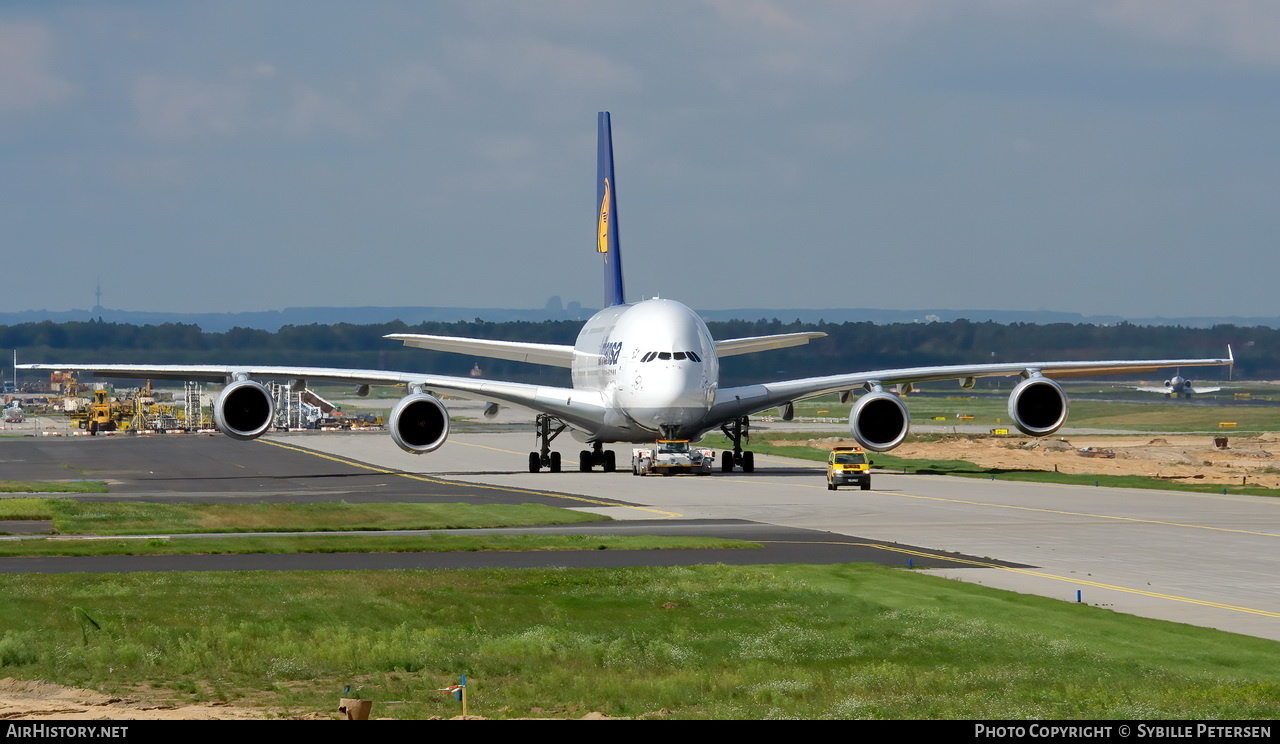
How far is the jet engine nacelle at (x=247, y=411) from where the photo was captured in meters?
52.5

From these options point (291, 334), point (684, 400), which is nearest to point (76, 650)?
point (684, 400)

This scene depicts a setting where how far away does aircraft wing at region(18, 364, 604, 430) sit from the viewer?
54.4 m

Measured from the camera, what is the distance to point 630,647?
2048 centimetres

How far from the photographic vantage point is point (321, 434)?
105 meters

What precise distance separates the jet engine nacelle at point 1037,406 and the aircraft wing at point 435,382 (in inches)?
561

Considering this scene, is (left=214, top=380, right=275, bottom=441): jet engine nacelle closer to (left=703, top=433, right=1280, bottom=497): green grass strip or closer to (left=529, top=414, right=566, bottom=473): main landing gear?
(left=529, top=414, right=566, bottom=473): main landing gear

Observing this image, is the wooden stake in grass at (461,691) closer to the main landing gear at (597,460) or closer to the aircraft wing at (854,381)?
the aircraft wing at (854,381)

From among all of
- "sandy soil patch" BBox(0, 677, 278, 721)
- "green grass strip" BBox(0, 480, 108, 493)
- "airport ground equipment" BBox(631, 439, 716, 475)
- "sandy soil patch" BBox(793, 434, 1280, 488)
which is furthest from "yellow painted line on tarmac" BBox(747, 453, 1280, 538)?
"sandy soil patch" BBox(0, 677, 278, 721)

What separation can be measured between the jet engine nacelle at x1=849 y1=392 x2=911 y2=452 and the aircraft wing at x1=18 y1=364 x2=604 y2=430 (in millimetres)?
8885

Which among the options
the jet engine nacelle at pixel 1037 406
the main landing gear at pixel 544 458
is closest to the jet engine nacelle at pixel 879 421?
the jet engine nacelle at pixel 1037 406

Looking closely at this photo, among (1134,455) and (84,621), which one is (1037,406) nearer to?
(1134,455)

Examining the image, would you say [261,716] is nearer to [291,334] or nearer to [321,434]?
[321,434]

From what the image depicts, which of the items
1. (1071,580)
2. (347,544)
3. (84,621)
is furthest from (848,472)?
A: (84,621)

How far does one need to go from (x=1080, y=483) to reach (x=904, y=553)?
25168 mm
